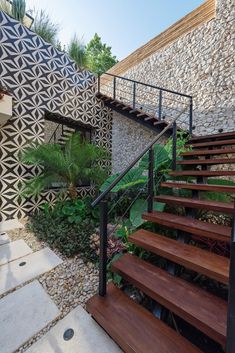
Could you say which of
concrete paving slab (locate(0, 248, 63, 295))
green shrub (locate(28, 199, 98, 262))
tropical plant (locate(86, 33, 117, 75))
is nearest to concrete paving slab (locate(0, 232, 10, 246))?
green shrub (locate(28, 199, 98, 262))

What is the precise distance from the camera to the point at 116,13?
5.75m

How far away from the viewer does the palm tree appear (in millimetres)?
3822

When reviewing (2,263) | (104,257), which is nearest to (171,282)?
(104,257)

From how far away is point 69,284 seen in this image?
7.09 feet

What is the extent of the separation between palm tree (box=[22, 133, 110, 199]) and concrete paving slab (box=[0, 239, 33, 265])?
3.74ft

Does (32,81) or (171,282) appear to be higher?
(32,81)

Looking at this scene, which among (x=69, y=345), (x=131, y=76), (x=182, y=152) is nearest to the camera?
(x=69, y=345)

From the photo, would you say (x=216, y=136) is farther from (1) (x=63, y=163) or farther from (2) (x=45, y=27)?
(2) (x=45, y=27)

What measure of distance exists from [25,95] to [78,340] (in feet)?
15.2

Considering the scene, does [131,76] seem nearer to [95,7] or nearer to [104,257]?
[95,7]

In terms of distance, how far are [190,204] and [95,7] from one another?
5.91m

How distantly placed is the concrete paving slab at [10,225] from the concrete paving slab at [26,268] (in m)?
1.27

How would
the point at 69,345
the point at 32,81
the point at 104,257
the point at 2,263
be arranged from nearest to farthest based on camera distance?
the point at 69,345 < the point at 104,257 < the point at 2,263 < the point at 32,81

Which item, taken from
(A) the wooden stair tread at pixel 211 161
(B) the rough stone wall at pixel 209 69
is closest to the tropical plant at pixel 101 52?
(B) the rough stone wall at pixel 209 69
